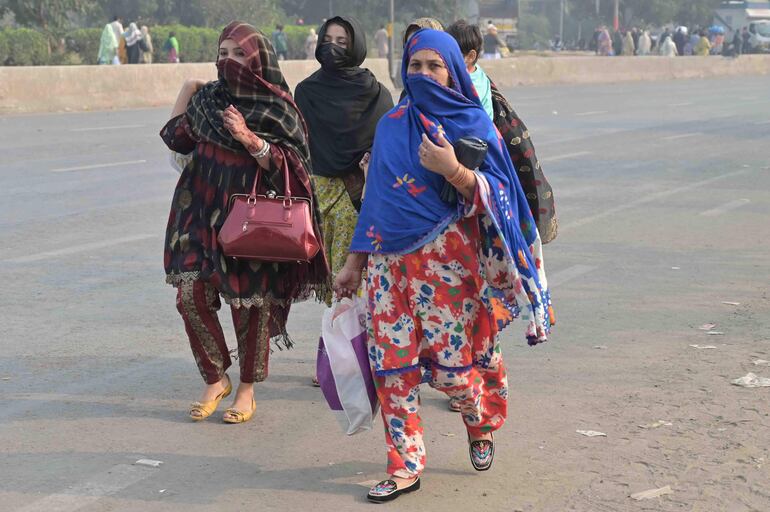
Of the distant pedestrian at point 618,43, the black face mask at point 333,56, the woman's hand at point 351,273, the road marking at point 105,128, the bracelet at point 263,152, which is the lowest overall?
the distant pedestrian at point 618,43

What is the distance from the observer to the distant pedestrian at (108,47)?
31.2 meters

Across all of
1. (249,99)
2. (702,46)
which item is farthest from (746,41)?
(249,99)

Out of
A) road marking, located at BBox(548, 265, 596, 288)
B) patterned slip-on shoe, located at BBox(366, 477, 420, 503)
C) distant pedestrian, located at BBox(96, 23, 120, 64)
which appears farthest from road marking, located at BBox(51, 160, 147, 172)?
distant pedestrian, located at BBox(96, 23, 120, 64)

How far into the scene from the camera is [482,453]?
4562 millimetres

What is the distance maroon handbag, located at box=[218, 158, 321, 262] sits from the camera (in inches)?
191

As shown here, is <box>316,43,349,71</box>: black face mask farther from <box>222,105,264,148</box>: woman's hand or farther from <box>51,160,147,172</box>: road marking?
<box>51,160,147,172</box>: road marking

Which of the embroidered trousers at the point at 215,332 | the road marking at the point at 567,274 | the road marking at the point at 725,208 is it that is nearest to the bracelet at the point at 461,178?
the embroidered trousers at the point at 215,332

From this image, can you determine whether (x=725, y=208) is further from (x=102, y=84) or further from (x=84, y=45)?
(x=84, y=45)

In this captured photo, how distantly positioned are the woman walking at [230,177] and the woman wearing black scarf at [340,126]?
43 cm

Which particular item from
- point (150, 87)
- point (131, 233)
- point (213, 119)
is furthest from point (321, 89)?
point (150, 87)

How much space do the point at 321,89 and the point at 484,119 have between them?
5.30 ft

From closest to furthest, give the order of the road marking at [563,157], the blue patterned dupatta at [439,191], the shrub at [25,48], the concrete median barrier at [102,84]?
the blue patterned dupatta at [439,191], the road marking at [563,157], the concrete median barrier at [102,84], the shrub at [25,48]

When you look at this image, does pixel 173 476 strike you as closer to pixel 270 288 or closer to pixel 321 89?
pixel 270 288

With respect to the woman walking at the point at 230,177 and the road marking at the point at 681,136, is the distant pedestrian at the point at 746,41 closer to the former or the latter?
the road marking at the point at 681,136
